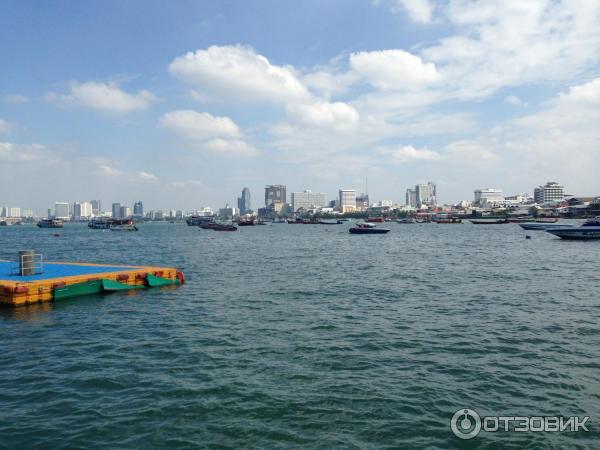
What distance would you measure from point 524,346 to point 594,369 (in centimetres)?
284

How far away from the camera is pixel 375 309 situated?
25.1 metres

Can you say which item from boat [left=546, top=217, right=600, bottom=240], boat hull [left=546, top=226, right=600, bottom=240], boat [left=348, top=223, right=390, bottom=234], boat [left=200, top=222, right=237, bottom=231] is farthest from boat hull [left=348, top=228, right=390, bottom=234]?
boat [left=200, top=222, right=237, bottom=231]

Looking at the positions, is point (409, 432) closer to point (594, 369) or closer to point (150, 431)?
point (150, 431)

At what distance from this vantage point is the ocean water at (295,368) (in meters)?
10.9

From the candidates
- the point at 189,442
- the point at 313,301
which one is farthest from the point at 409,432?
the point at 313,301

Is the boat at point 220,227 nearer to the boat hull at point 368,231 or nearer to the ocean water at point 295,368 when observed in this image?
the boat hull at point 368,231
